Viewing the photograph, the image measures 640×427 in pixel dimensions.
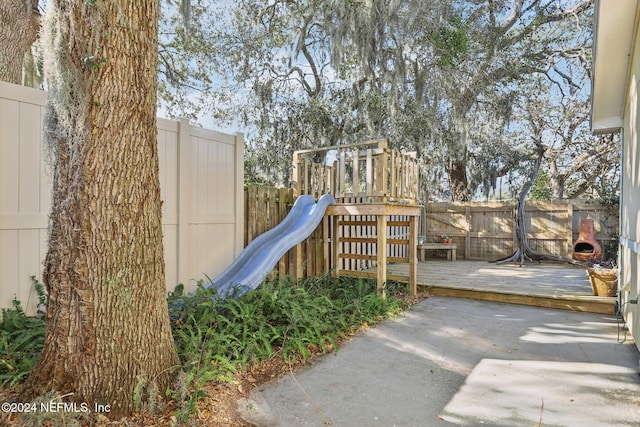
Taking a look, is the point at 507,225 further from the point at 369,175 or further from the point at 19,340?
the point at 19,340

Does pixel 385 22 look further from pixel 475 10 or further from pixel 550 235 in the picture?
pixel 550 235

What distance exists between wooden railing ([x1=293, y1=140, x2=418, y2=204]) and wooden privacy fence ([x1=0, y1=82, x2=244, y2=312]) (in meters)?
1.43

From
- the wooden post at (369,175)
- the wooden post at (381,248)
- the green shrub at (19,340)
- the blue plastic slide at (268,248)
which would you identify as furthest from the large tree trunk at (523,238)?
the green shrub at (19,340)

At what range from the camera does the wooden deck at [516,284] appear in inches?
187

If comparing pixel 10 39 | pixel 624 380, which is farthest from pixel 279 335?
pixel 10 39

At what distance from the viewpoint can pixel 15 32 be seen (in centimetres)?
456

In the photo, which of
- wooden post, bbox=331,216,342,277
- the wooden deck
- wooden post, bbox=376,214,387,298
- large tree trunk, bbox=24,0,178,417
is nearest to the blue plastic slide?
wooden post, bbox=331,216,342,277

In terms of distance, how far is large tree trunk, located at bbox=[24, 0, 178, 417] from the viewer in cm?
181

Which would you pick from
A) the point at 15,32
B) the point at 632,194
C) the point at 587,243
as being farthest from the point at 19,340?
the point at 587,243

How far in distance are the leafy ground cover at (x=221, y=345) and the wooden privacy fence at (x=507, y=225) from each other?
583 cm

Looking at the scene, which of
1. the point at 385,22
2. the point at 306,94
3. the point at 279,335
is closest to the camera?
the point at 279,335

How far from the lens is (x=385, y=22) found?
272 inches

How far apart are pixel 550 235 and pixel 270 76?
295 inches

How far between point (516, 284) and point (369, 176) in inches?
117
